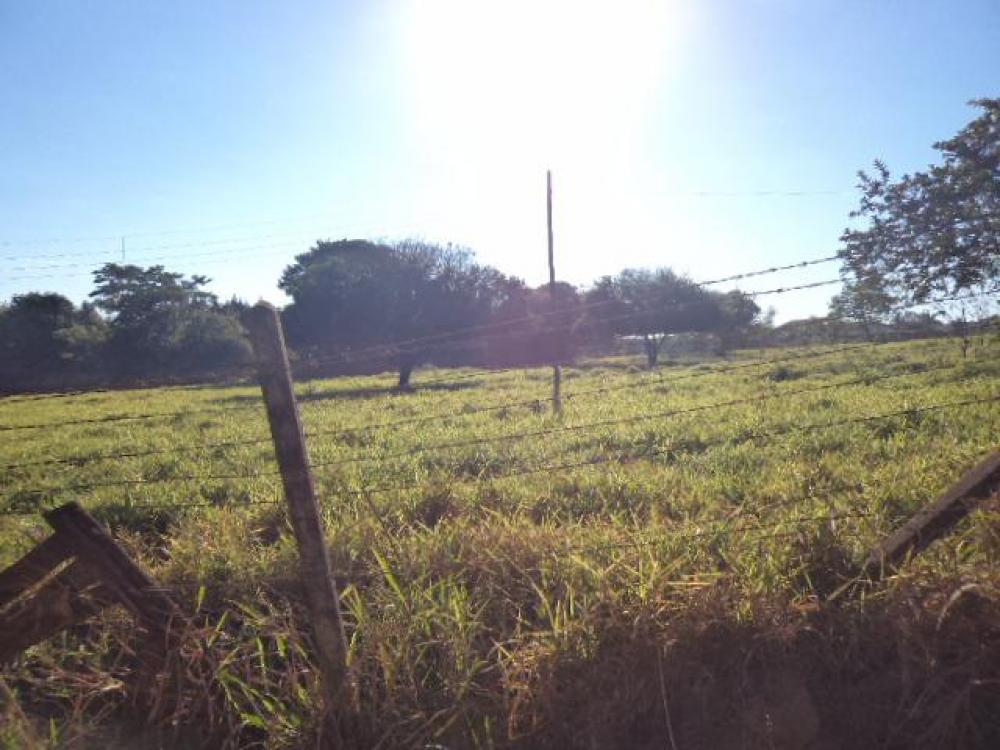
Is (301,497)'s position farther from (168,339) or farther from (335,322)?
(168,339)

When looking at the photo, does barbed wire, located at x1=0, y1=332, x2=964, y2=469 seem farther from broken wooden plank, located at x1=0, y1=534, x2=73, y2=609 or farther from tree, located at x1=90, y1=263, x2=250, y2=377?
tree, located at x1=90, y1=263, x2=250, y2=377

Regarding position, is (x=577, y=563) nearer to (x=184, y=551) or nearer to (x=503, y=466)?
(x=184, y=551)

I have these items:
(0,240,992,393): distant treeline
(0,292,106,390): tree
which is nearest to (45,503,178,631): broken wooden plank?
(0,240,992,393): distant treeline

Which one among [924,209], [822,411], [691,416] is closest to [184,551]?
[691,416]

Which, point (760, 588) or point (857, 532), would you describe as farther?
point (857, 532)

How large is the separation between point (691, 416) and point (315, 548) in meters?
7.91

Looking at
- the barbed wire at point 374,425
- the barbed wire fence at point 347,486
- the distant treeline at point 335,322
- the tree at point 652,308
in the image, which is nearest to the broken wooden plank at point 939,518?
the barbed wire fence at point 347,486

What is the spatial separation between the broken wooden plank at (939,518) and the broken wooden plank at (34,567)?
3.51 metres

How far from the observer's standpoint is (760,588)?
2.83 metres

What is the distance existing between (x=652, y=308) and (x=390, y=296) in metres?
18.2

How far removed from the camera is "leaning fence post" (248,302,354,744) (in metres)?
2.31

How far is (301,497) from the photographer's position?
2424 mm

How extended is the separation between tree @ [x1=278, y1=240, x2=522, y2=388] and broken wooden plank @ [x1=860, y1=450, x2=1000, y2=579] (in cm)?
2809

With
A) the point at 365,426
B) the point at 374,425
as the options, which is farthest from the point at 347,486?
the point at 365,426
